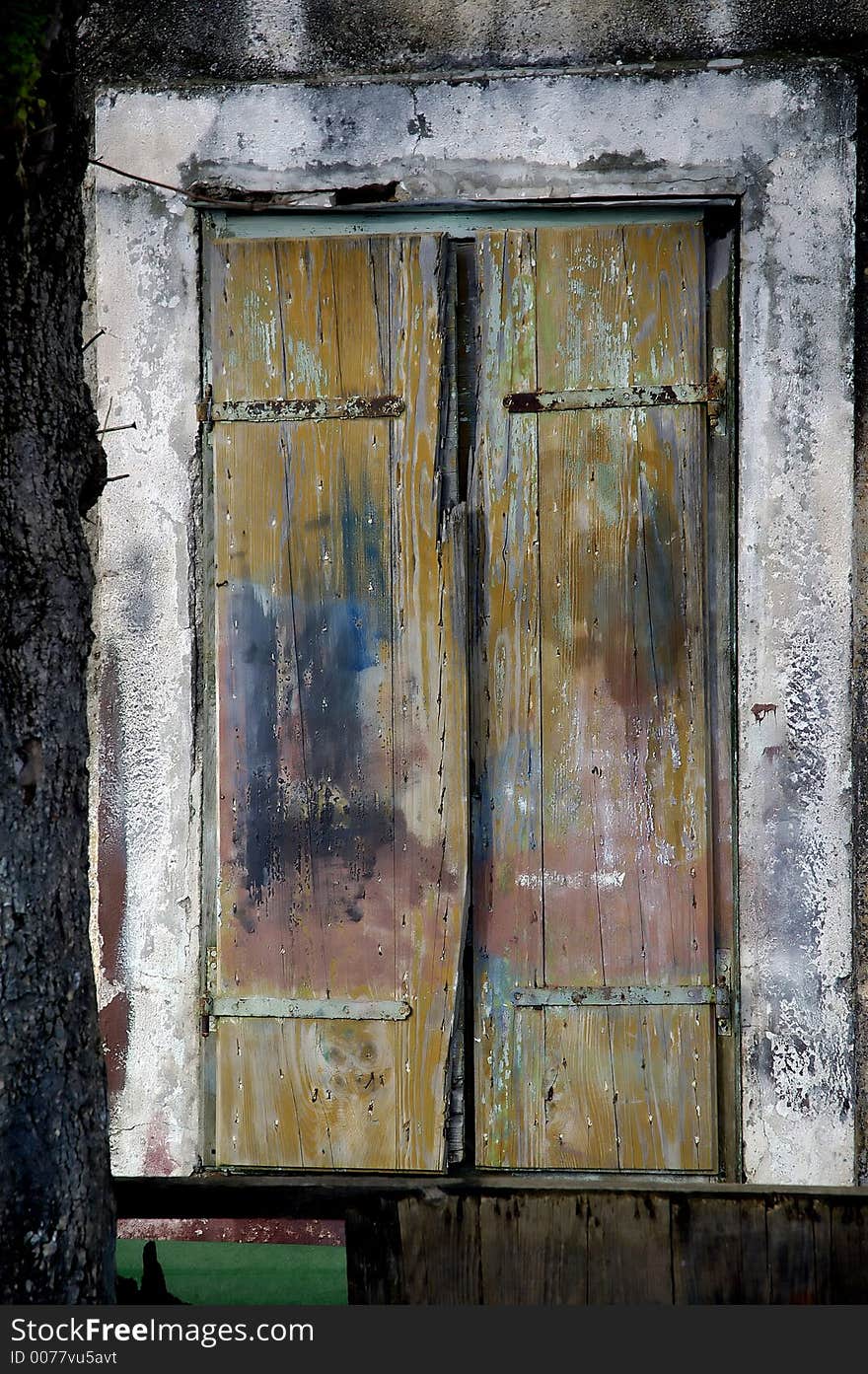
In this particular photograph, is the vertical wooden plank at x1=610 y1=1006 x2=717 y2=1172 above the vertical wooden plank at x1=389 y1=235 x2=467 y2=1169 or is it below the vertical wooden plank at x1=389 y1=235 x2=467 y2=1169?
below

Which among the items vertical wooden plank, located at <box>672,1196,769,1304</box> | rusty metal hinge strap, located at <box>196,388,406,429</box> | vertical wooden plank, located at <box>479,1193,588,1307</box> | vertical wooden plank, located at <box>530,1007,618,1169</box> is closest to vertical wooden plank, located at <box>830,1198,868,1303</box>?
vertical wooden plank, located at <box>672,1196,769,1304</box>

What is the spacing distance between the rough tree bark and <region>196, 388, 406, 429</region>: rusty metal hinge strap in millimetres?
1177

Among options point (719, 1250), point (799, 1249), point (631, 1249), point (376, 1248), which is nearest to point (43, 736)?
point (376, 1248)

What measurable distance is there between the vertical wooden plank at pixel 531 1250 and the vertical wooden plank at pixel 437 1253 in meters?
0.04

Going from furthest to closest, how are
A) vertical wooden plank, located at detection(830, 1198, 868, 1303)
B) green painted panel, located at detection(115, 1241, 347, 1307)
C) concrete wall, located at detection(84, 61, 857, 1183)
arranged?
concrete wall, located at detection(84, 61, 857, 1183) → green painted panel, located at detection(115, 1241, 347, 1307) → vertical wooden plank, located at detection(830, 1198, 868, 1303)

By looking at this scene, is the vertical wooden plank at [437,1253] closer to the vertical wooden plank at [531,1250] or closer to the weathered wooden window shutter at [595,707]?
the vertical wooden plank at [531,1250]

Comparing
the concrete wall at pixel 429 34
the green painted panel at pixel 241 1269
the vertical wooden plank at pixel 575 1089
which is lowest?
the green painted panel at pixel 241 1269

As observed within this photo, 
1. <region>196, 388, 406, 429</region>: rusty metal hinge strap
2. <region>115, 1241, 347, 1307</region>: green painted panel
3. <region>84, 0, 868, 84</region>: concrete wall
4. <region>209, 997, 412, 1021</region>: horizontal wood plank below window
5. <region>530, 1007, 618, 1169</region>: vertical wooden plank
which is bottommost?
<region>115, 1241, 347, 1307</region>: green painted panel

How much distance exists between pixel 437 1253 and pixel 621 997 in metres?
1.13

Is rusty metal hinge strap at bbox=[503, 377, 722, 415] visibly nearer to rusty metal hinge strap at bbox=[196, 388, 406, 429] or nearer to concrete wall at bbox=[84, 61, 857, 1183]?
concrete wall at bbox=[84, 61, 857, 1183]

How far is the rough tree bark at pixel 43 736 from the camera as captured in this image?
2.00 metres

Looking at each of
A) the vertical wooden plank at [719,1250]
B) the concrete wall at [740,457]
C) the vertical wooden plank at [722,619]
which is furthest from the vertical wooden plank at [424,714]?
the vertical wooden plank at [719,1250]

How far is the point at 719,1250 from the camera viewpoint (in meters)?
2.26

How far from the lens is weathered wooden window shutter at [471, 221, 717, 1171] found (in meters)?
3.25
